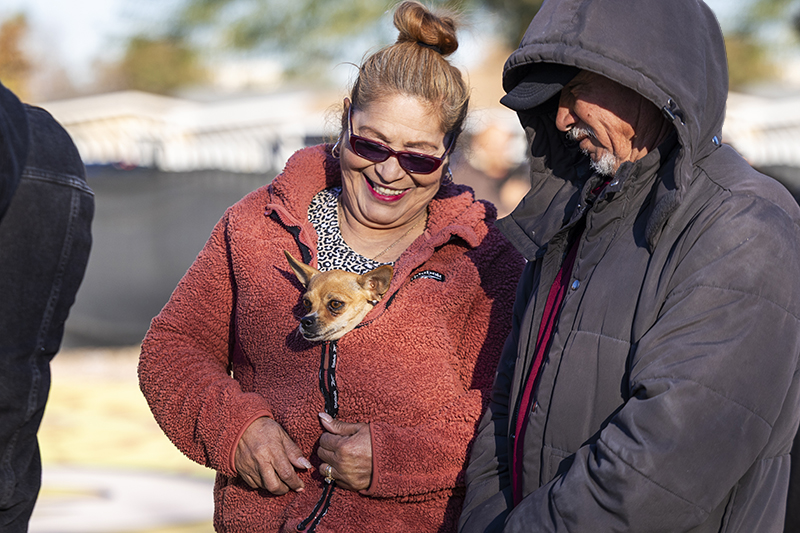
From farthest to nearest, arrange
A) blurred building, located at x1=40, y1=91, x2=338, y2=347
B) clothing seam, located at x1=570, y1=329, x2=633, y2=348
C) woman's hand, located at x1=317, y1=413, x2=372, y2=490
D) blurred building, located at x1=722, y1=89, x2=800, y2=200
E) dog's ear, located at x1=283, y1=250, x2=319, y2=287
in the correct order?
blurred building, located at x1=722, y1=89, x2=800, y2=200 < blurred building, located at x1=40, y1=91, x2=338, y2=347 < dog's ear, located at x1=283, y1=250, x2=319, y2=287 < woman's hand, located at x1=317, y1=413, x2=372, y2=490 < clothing seam, located at x1=570, y1=329, x2=633, y2=348

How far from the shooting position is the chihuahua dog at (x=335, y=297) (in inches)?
89.9

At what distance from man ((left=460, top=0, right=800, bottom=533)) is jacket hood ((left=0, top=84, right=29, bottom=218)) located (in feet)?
3.81

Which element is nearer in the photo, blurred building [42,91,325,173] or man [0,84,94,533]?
man [0,84,94,533]

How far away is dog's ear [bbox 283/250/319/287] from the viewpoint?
7.91ft

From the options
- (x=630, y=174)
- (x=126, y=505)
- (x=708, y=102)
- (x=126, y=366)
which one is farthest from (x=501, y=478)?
(x=126, y=366)

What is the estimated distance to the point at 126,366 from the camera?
9.05 meters

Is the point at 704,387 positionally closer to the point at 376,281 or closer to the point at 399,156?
the point at 376,281

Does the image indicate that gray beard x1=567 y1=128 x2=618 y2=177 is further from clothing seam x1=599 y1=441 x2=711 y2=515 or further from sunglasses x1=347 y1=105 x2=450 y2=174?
clothing seam x1=599 y1=441 x2=711 y2=515

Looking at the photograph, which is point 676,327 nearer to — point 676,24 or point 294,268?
point 676,24

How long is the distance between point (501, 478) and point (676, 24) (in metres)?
1.22

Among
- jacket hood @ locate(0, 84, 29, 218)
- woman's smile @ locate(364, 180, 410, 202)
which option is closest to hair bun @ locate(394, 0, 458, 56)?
woman's smile @ locate(364, 180, 410, 202)

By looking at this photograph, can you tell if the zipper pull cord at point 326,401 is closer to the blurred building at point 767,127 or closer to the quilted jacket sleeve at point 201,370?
the quilted jacket sleeve at point 201,370

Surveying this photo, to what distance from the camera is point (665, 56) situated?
171 centimetres

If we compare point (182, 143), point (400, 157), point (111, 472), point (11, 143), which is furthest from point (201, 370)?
point (182, 143)
